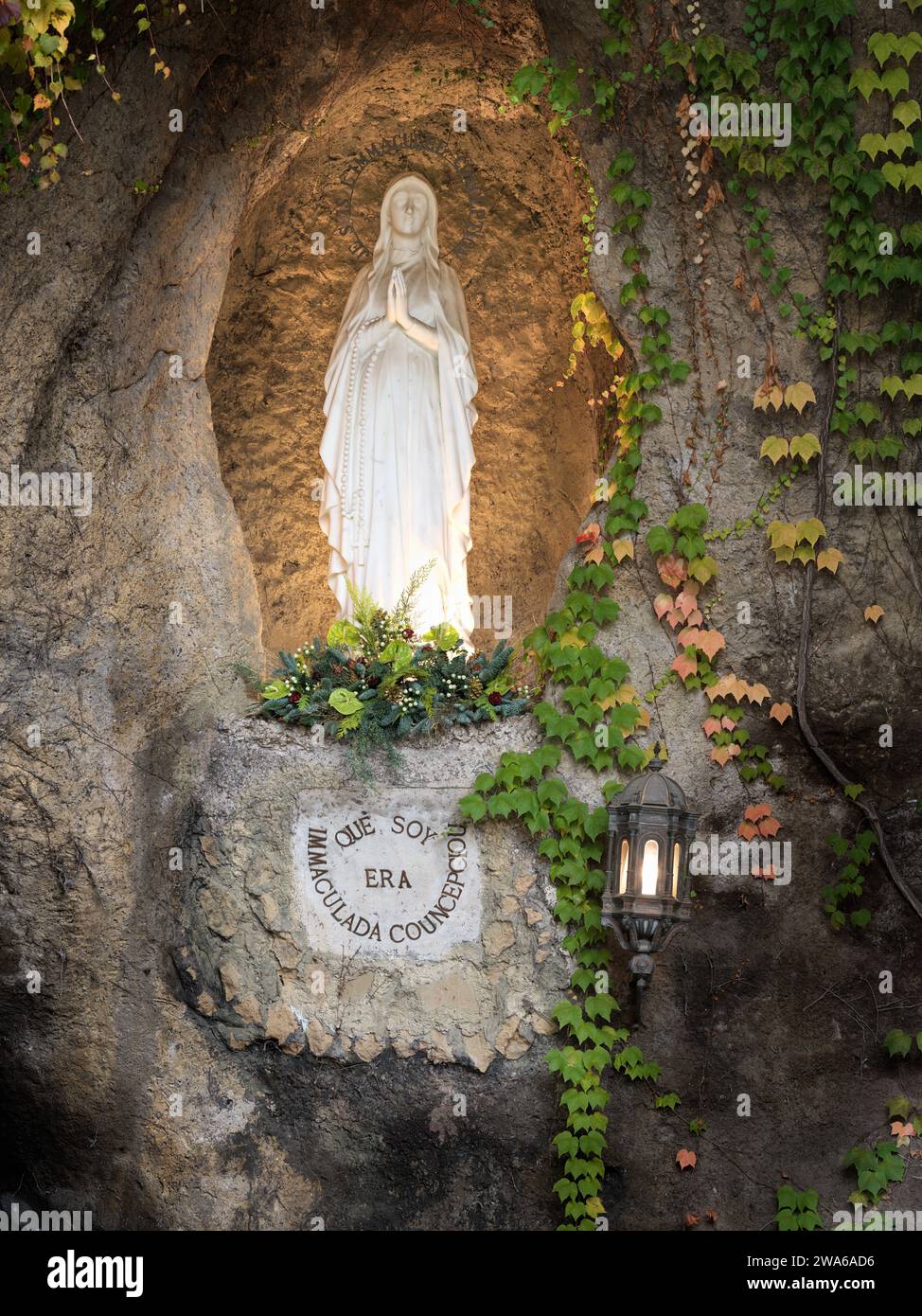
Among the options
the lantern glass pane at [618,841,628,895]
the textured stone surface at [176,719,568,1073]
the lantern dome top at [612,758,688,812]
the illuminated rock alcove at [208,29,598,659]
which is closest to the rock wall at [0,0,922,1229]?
the textured stone surface at [176,719,568,1073]

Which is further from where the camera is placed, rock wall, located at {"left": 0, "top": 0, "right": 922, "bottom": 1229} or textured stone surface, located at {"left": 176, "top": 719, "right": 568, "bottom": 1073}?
textured stone surface, located at {"left": 176, "top": 719, "right": 568, "bottom": 1073}

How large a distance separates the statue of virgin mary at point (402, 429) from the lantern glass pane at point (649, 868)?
189 cm

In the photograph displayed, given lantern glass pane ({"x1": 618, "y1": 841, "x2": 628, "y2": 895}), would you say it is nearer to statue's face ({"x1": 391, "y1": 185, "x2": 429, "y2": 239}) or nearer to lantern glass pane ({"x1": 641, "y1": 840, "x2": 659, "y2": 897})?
lantern glass pane ({"x1": 641, "y1": 840, "x2": 659, "y2": 897})

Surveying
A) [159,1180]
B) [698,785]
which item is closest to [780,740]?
[698,785]

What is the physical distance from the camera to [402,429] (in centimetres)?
957

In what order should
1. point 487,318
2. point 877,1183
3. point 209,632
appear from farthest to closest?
point 487,318 < point 209,632 < point 877,1183

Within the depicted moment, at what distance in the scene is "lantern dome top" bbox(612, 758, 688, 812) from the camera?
793 centimetres

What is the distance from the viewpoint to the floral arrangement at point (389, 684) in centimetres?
874

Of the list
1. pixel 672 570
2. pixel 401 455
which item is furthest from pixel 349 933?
pixel 401 455

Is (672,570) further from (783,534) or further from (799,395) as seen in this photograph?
(799,395)

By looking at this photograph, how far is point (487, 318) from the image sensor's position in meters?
10.5

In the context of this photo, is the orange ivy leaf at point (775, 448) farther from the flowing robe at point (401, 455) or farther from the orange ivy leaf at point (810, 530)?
the flowing robe at point (401, 455)

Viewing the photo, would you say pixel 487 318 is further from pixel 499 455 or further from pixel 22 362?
pixel 22 362

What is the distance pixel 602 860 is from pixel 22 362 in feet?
11.2
